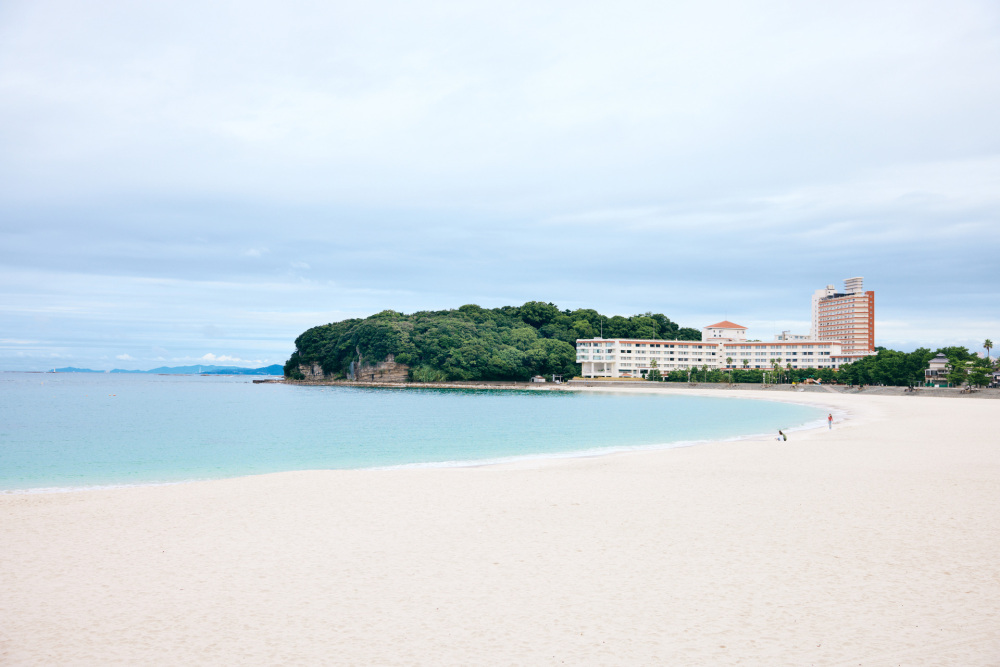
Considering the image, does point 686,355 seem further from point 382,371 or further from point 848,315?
point 382,371

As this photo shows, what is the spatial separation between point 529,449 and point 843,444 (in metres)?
12.0

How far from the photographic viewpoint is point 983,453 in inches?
733

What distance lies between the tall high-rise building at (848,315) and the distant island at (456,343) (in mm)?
59733

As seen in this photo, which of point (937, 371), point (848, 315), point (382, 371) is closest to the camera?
point (937, 371)

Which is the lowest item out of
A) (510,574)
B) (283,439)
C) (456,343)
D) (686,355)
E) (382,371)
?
(283,439)

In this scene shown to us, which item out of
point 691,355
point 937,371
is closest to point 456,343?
point 691,355

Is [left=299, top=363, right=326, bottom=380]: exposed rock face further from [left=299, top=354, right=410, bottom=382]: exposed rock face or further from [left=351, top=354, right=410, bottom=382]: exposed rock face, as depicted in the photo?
[left=351, top=354, right=410, bottom=382]: exposed rock face

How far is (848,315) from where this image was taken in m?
162

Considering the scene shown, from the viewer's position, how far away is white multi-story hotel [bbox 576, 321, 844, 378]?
415ft

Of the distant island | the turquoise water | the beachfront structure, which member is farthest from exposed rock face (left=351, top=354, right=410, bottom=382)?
the beachfront structure

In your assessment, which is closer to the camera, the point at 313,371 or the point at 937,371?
the point at 937,371

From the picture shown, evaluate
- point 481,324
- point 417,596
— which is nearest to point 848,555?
point 417,596

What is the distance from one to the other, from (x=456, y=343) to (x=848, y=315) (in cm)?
11303

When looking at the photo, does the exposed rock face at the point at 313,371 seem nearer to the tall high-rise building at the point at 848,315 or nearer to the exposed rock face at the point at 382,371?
the exposed rock face at the point at 382,371
